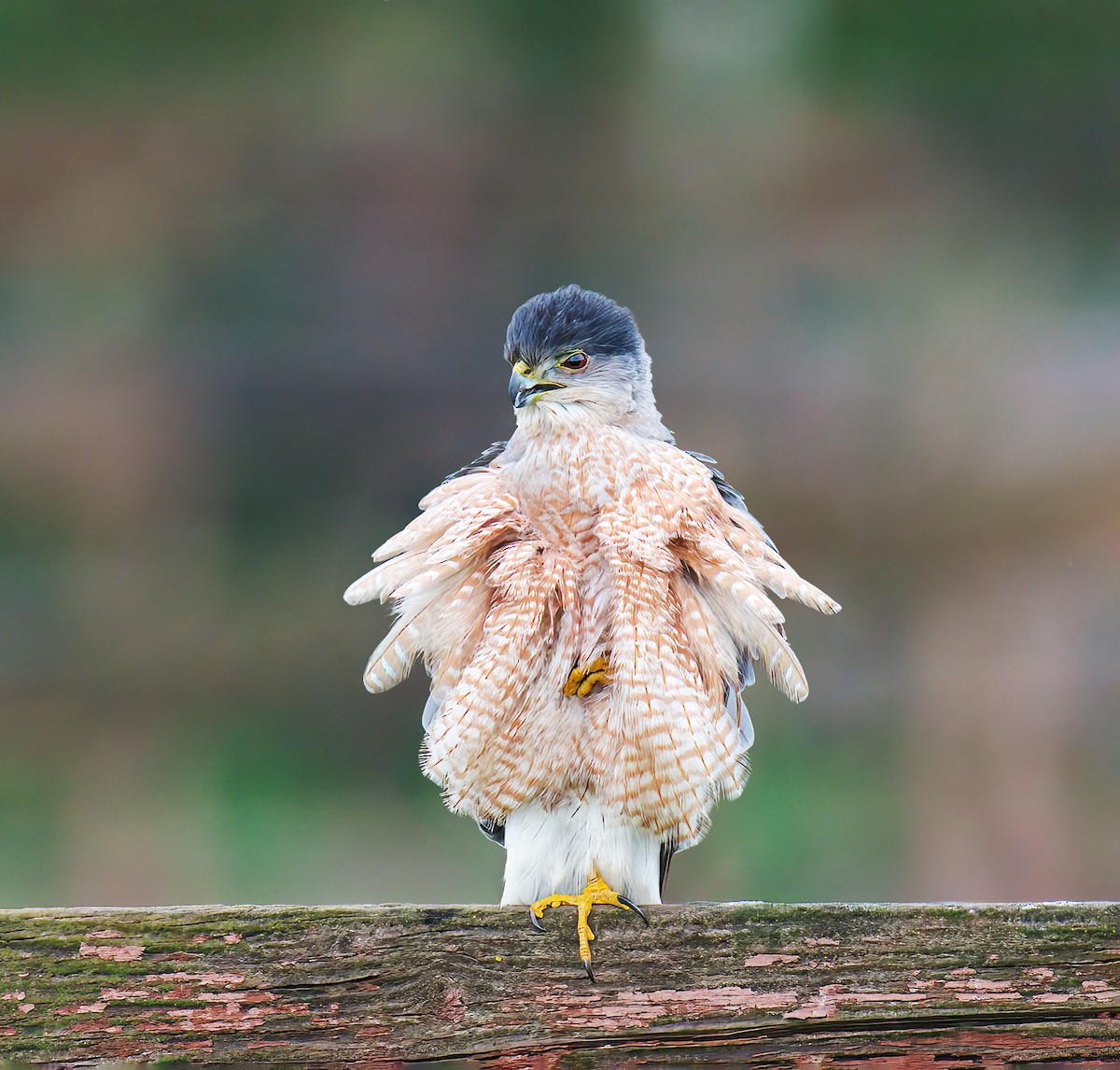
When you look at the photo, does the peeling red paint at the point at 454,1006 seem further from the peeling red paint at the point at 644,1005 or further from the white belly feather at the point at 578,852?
the white belly feather at the point at 578,852

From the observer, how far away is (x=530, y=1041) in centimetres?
114

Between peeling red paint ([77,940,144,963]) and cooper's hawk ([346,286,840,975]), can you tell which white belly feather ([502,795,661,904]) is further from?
peeling red paint ([77,940,144,963])

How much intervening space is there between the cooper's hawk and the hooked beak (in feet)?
0.17

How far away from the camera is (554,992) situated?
1.15 metres

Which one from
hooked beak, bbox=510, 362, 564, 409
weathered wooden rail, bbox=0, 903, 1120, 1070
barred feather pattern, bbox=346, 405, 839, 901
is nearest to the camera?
weathered wooden rail, bbox=0, 903, 1120, 1070

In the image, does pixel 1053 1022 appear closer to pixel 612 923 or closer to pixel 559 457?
pixel 612 923

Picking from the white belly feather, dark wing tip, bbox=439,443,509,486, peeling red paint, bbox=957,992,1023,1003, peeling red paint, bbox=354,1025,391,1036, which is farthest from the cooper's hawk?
peeling red paint, bbox=957,992,1023,1003

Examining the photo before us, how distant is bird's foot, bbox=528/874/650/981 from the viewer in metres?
1.17

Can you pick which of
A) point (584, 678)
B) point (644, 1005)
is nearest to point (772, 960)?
point (644, 1005)

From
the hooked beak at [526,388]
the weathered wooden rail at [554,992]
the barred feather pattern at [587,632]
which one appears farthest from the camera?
the hooked beak at [526,388]

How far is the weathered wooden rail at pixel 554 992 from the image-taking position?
3.68 ft

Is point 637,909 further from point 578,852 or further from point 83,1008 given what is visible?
point 83,1008

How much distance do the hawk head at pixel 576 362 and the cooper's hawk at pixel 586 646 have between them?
2.0 inches

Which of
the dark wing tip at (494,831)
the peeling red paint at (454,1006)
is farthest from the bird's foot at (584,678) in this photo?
the peeling red paint at (454,1006)
